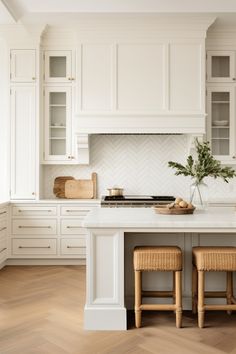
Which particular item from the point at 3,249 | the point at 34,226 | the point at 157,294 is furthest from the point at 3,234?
the point at 157,294

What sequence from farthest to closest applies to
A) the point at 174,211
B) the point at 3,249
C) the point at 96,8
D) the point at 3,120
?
the point at 3,120, the point at 3,249, the point at 96,8, the point at 174,211

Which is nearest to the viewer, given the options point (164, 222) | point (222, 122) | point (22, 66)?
point (164, 222)

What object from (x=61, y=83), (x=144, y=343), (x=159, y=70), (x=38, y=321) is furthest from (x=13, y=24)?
(x=144, y=343)

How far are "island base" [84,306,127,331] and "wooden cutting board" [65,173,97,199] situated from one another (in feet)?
8.50

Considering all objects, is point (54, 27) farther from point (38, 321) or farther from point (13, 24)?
point (38, 321)

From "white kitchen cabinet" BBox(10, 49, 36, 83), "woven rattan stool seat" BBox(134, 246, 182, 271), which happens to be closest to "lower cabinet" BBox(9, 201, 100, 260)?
"white kitchen cabinet" BBox(10, 49, 36, 83)

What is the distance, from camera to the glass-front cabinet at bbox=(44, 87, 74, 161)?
5.19 metres

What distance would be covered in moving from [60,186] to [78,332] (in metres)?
2.80

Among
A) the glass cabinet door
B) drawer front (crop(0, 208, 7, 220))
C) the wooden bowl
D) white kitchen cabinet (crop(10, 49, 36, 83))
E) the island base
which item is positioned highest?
white kitchen cabinet (crop(10, 49, 36, 83))

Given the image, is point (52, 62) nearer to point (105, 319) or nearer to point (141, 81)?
point (141, 81)

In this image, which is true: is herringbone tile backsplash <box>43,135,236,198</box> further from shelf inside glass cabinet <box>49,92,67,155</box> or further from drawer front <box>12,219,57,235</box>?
drawer front <box>12,219,57,235</box>

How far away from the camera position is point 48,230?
4977 mm

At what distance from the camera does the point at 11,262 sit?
5.05 m

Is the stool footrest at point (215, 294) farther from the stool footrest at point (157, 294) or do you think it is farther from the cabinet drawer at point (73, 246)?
the cabinet drawer at point (73, 246)
